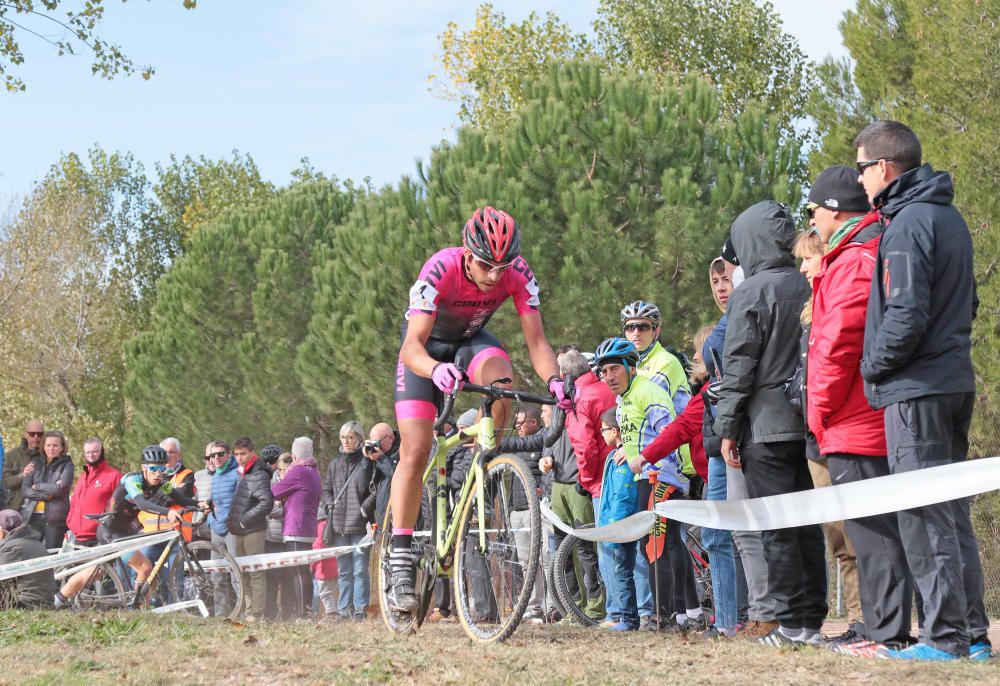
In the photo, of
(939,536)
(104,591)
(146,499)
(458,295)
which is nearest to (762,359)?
(939,536)

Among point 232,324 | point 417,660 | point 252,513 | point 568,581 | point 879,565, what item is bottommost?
point 417,660

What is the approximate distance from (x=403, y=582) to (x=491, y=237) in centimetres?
219

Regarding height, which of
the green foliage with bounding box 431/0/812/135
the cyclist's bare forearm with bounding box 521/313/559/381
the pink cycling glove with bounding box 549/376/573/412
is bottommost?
the pink cycling glove with bounding box 549/376/573/412

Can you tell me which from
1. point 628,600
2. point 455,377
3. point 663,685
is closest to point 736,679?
point 663,685

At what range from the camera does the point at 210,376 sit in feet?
135

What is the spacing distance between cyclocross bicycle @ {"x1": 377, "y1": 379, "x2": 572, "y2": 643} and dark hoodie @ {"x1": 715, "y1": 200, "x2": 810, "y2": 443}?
2.85ft

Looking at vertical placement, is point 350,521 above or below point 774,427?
below

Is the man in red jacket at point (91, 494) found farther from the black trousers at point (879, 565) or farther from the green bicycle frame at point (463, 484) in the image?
the black trousers at point (879, 565)

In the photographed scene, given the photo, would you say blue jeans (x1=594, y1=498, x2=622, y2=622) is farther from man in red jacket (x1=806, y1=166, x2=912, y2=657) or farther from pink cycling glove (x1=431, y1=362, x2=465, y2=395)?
man in red jacket (x1=806, y1=166, x2=912, y2=657)

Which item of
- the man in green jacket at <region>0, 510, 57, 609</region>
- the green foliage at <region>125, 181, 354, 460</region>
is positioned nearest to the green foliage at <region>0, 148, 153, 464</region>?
the green foliage at <region>125, 181, 354, 460</region>

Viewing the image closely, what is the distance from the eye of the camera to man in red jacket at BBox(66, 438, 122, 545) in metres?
15.3

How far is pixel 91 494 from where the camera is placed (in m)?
15.4

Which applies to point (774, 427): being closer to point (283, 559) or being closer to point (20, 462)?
point (283, 559)

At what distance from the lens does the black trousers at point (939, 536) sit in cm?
486
